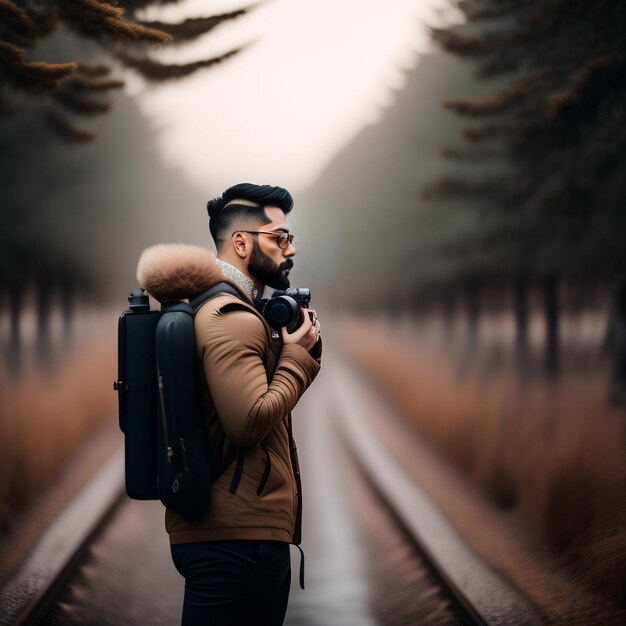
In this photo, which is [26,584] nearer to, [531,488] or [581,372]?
[531,488]

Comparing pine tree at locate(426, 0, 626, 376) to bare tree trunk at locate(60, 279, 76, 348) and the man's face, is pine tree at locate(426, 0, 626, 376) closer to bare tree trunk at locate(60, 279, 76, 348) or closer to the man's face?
the man's face

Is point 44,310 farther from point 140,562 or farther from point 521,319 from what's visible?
point 140,562

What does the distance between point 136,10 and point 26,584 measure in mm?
3455

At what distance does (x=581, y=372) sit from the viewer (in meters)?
9.03

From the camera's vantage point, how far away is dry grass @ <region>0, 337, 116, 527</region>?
26.5 ft

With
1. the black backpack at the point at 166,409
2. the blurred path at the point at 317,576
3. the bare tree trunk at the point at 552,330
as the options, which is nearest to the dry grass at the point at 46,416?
the blurred path at the point at 317,576

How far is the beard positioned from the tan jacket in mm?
143

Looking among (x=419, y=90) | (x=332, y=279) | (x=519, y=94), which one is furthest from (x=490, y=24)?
(x=332, y=279)

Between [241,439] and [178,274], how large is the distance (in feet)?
1.85

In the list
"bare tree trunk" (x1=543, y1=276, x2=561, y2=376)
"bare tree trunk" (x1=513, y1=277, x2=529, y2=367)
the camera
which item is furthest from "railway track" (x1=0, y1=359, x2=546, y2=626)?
"bare tree trunk" (x1=513, y1=277, x2=529, y2=367)

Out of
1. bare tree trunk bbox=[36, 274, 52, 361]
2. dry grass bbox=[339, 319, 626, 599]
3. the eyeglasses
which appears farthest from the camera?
bare tree trunk bbox=[36, 274, 52, 361]

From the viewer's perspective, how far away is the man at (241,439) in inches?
103

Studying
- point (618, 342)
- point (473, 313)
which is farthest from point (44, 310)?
point (618, 342)

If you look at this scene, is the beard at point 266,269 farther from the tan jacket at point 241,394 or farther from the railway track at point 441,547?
the railway track at point 441,547
